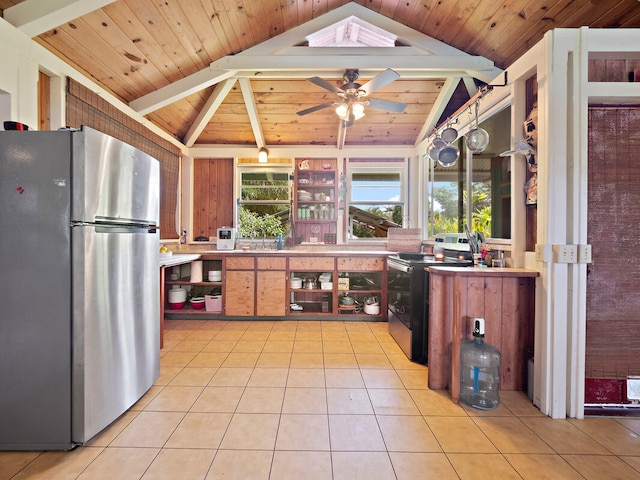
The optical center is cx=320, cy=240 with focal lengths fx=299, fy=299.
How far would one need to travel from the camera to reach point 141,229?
6.54ft

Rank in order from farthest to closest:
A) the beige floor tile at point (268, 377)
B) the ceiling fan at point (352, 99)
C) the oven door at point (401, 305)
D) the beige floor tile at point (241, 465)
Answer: the ceiling fan at point (352, 99)
the oven door at point (401, 305)
the beige floor tile at point (268, 377)
the beige floor tile at point (241, 465)

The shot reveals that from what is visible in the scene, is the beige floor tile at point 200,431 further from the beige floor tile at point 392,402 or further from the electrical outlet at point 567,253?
the electrical outlet at point 567,253

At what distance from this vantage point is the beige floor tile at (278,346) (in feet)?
9.49

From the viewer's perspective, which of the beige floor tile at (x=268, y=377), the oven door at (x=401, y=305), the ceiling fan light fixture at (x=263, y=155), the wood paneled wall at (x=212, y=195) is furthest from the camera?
the wood paneled wall at (x=212, y=195)

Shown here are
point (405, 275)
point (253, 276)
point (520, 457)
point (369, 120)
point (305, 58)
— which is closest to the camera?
point (520, 457)

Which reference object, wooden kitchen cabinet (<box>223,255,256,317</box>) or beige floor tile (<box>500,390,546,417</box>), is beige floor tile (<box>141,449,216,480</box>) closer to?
beige floor tile (<box>500,390,546,417</box>)

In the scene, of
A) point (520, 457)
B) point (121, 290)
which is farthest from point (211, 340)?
point (520, 457)

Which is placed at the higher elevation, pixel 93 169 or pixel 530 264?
pixel 93 169

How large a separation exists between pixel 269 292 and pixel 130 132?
2360 mm

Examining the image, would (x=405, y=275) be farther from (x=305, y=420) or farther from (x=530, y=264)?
(x=305, y=420)

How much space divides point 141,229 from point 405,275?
222 centimetres

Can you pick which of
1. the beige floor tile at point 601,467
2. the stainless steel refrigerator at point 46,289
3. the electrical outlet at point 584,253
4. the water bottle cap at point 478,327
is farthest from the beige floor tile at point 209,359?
the electrical outlet at point 584,253

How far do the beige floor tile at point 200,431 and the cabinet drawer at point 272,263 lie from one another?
7.01 ft

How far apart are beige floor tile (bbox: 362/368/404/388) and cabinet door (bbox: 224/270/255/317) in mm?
1917
